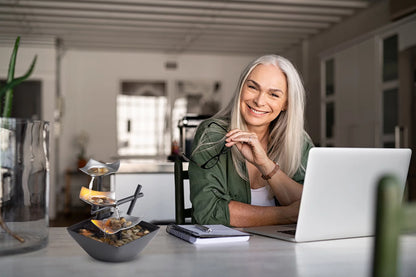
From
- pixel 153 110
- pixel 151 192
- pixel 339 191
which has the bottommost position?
pixel 151 192

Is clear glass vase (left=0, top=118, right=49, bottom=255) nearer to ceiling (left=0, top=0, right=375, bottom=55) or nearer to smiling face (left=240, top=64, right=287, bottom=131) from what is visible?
smiling face (left=240, top=64, right=287, bottom=131)

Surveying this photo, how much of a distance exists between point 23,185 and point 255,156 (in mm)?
902

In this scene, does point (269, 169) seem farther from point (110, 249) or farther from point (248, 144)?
point (110, 249)

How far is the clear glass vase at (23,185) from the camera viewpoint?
1.05m

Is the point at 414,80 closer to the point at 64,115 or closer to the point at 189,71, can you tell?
the point at 189,71

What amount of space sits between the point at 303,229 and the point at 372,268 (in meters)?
0.75

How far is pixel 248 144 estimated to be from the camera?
1752 mm

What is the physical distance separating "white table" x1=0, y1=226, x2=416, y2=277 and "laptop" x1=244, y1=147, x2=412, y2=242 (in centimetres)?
6

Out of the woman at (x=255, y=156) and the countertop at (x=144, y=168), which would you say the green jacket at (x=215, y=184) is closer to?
the woman at (x=255, y=156)

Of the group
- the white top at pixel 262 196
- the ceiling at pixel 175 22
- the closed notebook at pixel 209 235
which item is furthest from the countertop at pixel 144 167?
the ceiling at pixel 175 22

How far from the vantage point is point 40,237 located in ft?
3.78

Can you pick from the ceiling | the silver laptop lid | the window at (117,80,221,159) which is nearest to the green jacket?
the silver laptop lid

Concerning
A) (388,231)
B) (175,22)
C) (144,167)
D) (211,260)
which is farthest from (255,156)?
(175,22)

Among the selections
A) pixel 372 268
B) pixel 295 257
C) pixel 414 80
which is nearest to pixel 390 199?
pixel 372 268
